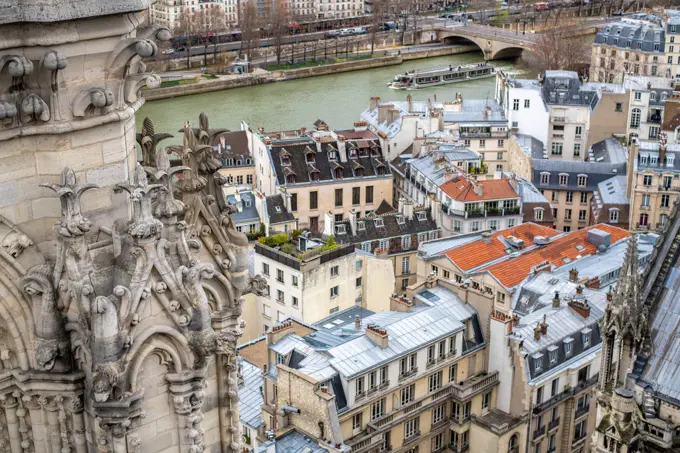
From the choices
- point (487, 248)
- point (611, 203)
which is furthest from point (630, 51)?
point (487, 248)

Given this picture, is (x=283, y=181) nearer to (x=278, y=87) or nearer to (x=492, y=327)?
(x=492, y=327)

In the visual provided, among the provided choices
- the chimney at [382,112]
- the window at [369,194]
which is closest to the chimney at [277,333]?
the window at [369,194]

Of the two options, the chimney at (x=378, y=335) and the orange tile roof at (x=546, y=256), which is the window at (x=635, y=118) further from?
the chimney at (x=378, y=335)

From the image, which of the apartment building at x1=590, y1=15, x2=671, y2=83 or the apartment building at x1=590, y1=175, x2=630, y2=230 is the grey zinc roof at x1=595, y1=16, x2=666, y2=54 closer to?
the apartment building at x1=590, y1=15, x2=671, y2=83

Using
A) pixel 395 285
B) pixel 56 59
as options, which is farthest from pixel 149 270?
pixel 395 285

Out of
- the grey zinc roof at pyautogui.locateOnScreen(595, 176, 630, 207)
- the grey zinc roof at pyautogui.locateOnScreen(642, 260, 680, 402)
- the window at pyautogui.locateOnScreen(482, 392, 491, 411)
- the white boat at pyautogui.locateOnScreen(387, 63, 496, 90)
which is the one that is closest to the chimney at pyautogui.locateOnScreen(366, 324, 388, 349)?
the window at pyautogui.locateOnScreen(482, 392, 491, 411)

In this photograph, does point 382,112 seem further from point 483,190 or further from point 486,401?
point 486,401
